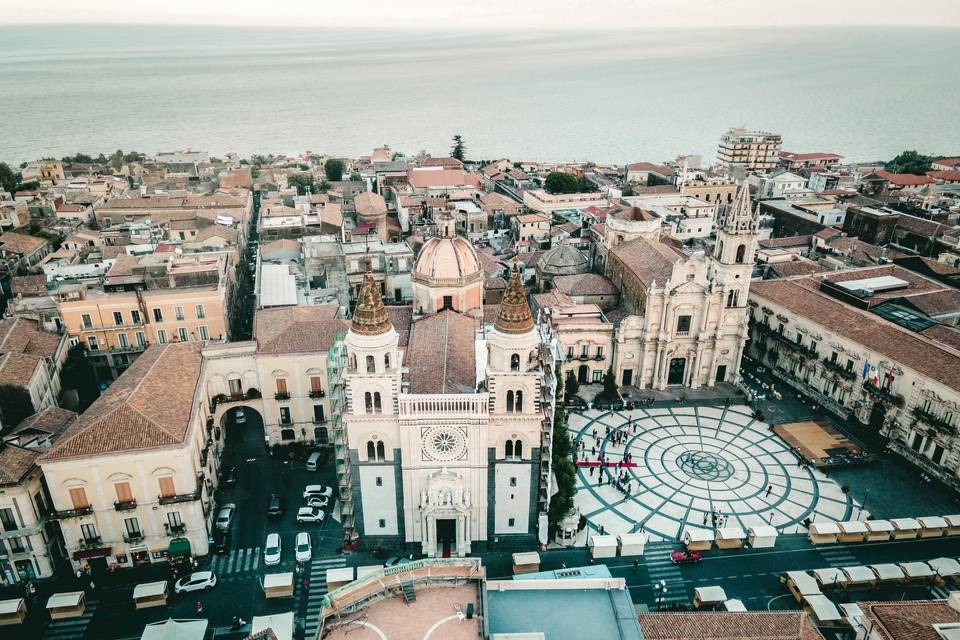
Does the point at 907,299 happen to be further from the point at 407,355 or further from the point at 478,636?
the point at 478,636

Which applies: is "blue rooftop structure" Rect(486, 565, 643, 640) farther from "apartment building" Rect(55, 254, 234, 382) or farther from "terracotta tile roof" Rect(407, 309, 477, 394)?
"apartment building" Rect(55, 254, 234, 382)

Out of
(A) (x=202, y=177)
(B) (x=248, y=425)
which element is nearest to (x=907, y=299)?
(B) (x=248, y=425)

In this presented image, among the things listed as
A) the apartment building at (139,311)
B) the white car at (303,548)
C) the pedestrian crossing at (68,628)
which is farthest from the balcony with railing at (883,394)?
the pedestrian crossing at (68,628)

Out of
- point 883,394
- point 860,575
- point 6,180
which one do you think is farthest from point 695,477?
point 6,180

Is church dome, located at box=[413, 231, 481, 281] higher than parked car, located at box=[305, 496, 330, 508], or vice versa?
church dome, located at box=[413, 231, 481, 281]

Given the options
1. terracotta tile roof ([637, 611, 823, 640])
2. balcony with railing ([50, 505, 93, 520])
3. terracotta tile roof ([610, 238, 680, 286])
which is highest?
terracotta tile roof ([610, 238, 680, 286])

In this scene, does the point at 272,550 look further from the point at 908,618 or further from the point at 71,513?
the point at 908,618

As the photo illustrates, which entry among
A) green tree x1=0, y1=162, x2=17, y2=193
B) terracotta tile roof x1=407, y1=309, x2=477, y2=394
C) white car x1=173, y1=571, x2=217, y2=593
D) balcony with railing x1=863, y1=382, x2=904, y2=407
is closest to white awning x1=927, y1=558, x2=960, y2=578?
balcony with railing x1=863, y1=382, x2=904, y2=407

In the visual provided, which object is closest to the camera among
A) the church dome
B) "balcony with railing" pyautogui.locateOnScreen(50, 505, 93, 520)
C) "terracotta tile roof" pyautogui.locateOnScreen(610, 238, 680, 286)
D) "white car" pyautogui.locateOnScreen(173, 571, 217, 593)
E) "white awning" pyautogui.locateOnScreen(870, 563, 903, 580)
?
"balcony with railing" pyautogui.locateOnScreen(50, 505, 93, 520)
